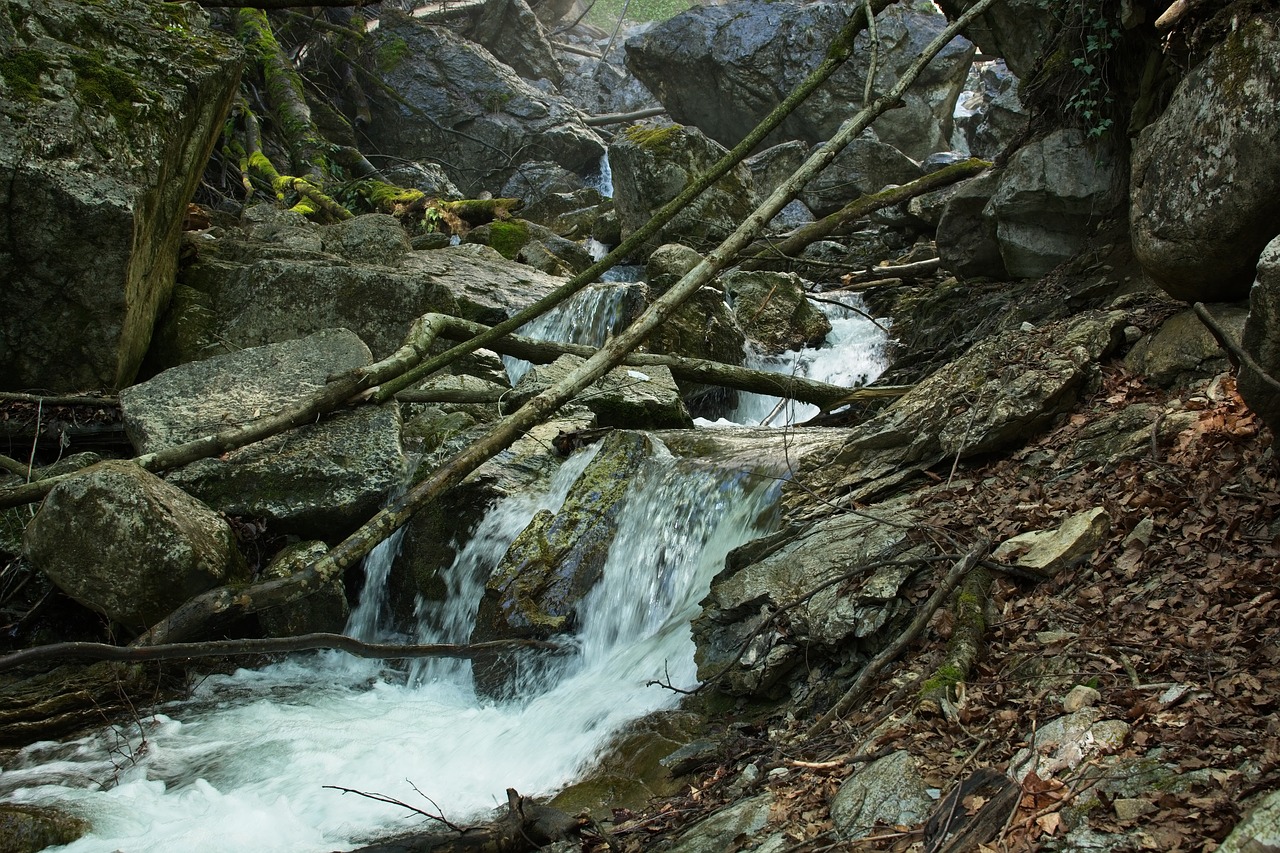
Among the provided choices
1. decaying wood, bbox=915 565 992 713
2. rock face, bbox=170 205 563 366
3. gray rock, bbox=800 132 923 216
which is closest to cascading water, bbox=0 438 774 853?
decaying wood, bbox=915 565 992 713

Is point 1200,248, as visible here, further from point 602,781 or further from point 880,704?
point 602,781

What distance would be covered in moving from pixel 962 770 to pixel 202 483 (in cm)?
603

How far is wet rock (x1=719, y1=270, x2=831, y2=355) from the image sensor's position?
37.5 ft

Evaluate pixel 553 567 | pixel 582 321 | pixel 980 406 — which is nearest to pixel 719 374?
pixel 553 567

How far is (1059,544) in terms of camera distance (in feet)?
12.6

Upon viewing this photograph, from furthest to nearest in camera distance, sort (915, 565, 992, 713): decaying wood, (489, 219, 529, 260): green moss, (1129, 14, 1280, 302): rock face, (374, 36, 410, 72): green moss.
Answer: (374, 36, 410, 72): green moss, (489, 219, 529, 260): green moss, (1129, 14, 1280, 302): rock face, (915, 565, 992, 713): decaying wood

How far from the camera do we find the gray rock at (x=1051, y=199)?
297 inches

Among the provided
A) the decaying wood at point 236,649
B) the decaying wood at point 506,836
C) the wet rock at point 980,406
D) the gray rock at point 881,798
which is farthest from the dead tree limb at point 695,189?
the gray rock at point 881,798

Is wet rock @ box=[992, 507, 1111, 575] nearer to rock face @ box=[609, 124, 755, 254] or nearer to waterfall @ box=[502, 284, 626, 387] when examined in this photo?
waterfall @ box=[502, 284, 626, 387]

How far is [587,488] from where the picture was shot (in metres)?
6.68

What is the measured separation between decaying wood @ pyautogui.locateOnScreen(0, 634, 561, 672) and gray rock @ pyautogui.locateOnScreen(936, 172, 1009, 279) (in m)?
6.61

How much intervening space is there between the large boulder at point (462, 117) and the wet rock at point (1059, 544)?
20894 millimetres

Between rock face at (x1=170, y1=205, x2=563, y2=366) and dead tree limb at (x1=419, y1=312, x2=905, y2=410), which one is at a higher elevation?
rock face at (x1=170, y1=205, x2=563, y2=366)

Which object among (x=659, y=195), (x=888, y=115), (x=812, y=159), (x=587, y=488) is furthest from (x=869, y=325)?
(x=888, y=115)
